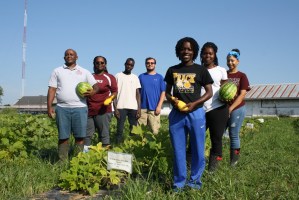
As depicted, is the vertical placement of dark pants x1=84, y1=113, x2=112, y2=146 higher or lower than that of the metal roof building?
higher

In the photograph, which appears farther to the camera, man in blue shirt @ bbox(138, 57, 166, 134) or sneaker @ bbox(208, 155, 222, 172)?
man in blue shirt @ bbox(138, 57, 166, 134)

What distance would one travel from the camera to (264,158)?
20.8 feet

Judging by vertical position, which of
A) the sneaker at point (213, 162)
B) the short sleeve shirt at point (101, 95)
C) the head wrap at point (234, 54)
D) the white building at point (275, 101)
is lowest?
the white building at point (275, 101)

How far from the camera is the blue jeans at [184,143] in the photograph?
11.9 feet

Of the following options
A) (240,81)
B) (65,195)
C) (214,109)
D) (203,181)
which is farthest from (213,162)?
(65,195)

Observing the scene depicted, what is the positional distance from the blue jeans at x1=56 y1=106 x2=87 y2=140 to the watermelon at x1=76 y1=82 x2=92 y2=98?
268mm

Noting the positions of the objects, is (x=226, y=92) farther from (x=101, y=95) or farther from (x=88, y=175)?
(x=101, y=95)

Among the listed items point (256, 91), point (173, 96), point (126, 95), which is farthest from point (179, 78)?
point (256, 91)

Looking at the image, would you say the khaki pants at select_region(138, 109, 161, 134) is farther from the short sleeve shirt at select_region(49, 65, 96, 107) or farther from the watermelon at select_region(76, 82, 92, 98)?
the watermelon at select_region(76, 82, 92, 98)

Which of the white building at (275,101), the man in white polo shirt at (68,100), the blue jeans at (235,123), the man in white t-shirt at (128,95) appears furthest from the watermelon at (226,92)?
the white building at (275,101)

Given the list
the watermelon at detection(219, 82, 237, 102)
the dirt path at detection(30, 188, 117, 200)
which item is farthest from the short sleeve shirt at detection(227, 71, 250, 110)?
the dirt path at detection(30, 188, 117, 200)

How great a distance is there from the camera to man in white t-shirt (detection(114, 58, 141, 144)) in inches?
269

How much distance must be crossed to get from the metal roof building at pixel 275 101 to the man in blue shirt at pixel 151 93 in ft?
118

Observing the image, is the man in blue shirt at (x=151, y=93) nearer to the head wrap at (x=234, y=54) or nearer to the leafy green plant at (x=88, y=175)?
the head wrap at (x=234, y=54)
